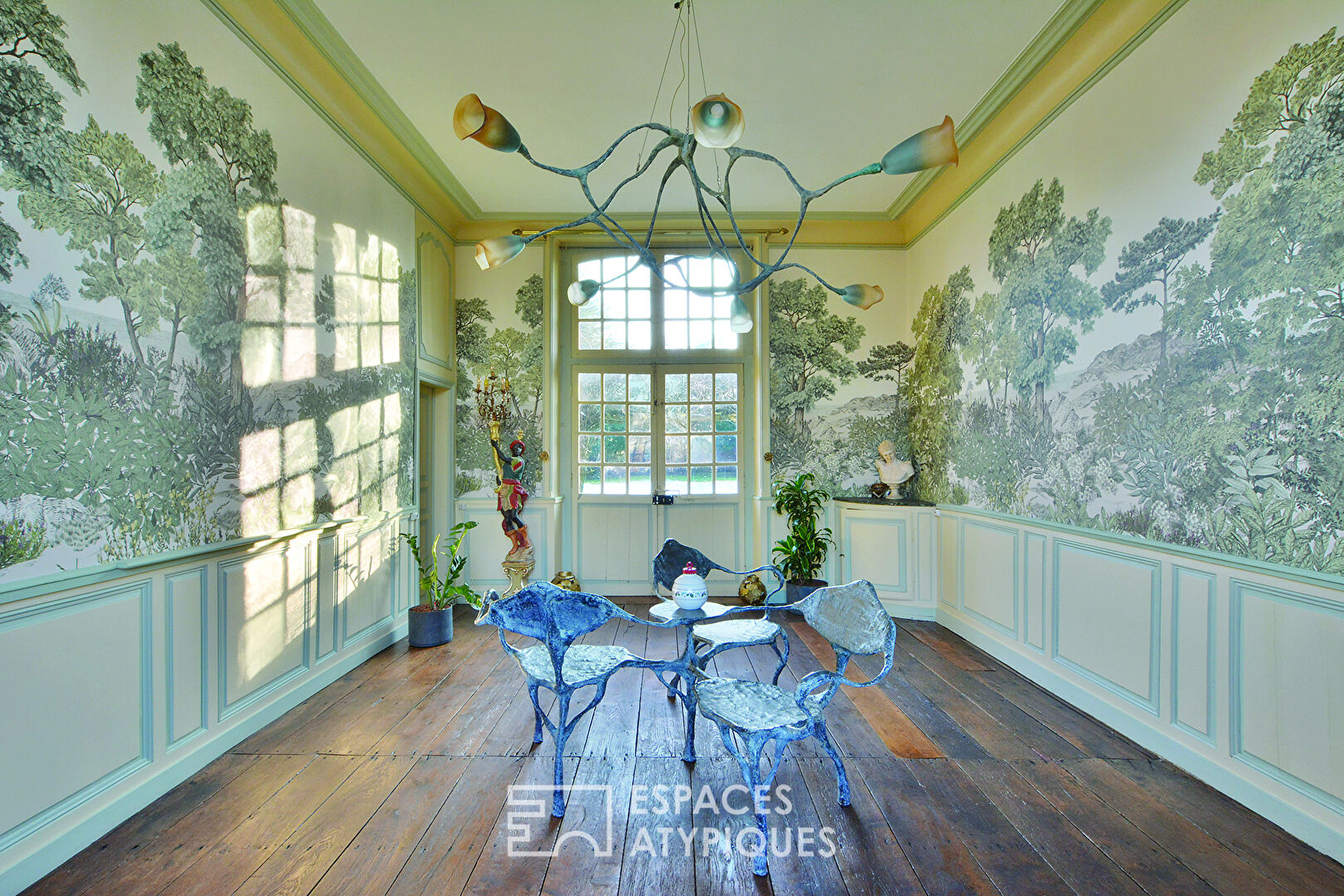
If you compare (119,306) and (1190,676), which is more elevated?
(119,306)

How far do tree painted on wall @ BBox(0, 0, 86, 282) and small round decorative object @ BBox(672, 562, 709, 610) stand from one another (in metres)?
2.43

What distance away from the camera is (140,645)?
213cm

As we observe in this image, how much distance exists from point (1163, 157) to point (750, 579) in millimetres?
3715

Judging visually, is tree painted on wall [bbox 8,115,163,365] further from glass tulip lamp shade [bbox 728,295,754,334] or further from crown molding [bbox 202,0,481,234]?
glass tulip lamp shade [bbox 728,295,754,334]

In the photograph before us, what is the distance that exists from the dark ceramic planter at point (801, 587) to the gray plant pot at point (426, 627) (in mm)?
2658

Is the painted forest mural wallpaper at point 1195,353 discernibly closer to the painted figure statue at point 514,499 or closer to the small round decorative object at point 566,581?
the small round decorative object at point 566,581

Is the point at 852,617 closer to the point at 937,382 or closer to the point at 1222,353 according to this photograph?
the point at 1222,353

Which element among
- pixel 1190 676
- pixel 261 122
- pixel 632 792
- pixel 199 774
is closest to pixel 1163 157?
pixel 1190 676

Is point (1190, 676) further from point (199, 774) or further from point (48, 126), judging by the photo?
point (48, 126)

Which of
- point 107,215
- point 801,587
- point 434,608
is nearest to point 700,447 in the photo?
point 801,587

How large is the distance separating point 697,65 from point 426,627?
383 centimetres

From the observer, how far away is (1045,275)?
3.31 m

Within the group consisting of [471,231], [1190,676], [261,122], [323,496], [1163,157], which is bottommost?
[1190,676]

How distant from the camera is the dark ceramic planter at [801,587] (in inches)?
184
